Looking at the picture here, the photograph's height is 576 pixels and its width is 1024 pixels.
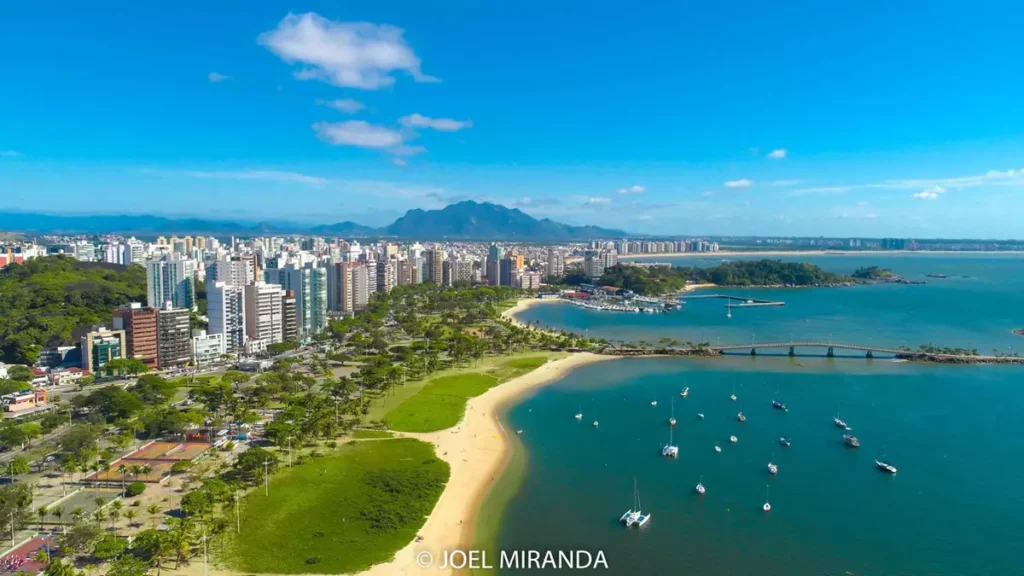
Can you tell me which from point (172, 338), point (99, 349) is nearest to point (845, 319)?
point (172, 338)

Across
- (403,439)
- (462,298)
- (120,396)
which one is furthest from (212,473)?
(462,298)

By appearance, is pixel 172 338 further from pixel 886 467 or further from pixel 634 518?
pixel 886 467

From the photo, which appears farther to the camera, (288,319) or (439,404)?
(288,319)

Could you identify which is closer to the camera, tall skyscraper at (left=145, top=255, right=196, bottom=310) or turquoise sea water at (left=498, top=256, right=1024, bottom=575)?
turquoise sea water at (left=498, top=256, right=1024, bottom=575)

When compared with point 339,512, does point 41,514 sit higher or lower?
higher

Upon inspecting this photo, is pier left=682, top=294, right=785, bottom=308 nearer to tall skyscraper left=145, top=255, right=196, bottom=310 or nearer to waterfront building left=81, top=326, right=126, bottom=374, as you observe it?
tall skyscraper left=145, top=255, right=196, bottom=310

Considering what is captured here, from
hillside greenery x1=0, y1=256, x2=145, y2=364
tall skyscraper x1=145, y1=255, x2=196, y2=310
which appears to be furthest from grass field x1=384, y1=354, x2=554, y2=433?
tall skyscraper x1=145, y1=255, x2=196, y2=310

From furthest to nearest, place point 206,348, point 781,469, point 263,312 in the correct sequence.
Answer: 1. point 263,312
2. point 206,348
3. point 781,469
